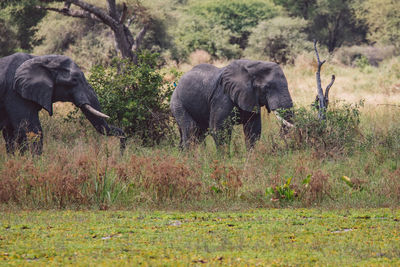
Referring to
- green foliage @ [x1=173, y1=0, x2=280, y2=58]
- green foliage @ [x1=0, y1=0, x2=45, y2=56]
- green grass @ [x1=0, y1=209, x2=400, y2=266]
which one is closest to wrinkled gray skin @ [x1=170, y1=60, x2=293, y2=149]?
green grass @ [x1=0, y1=209, x2=400, y2=266]

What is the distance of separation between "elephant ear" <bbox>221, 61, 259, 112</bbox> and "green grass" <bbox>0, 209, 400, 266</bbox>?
164 inches

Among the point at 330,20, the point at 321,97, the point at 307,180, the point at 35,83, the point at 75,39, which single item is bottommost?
the point at 307,180

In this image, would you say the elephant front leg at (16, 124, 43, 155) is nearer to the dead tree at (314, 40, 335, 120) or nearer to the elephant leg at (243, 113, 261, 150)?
the elephant leg at (243, 113, 261, 150)

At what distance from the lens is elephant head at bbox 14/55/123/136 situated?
11.7 m

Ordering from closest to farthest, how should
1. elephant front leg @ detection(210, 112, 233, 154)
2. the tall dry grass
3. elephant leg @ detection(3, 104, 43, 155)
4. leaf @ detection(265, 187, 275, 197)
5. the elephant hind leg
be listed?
1. the tall dry grass
2. leaf @ detection(265, 187, 275, 197)
3. elephant leg @ detection(3, 104, 43, 155)
4. elephant front leg @ detection(210, 112, 233, 154)
5. the elephant hind leg

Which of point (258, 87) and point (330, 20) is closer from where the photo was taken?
point (258, 87)

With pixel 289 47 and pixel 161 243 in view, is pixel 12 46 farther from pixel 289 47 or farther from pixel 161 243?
pixel 161 243

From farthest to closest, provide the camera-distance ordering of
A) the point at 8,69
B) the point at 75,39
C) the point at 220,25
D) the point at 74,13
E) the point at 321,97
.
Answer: the point at 220,25 < the point at 75,39 < the point at 74,13 < the point at 321,97 < the point at 8,69

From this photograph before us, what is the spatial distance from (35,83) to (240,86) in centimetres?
364

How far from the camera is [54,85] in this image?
39.8 feet

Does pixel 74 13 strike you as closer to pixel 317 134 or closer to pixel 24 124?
pixel 24 124

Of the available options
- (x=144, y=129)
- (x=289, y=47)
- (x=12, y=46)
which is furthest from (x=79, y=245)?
(x=289, y=47)

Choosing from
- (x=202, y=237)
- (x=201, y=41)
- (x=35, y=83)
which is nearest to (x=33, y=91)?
(x=35, y=83)

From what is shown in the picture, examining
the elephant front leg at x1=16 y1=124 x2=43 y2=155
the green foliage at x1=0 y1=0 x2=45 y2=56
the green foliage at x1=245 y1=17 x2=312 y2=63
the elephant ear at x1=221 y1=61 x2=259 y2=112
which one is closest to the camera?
the elephant front leg at x1=16 y1=124 x2=43 y2=155
